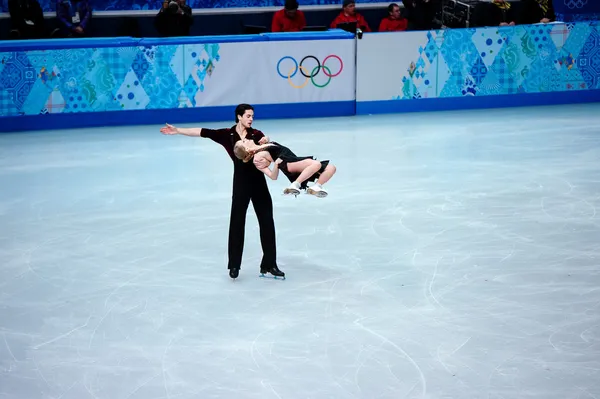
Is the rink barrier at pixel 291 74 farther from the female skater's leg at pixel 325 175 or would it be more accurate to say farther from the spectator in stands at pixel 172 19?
the female skater's leg at pixel 325 175

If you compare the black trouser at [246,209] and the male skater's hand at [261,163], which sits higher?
the male skater's hand at [261,163]

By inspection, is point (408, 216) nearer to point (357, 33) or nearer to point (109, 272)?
point (109, 272)

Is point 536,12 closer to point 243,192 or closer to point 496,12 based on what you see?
point 496,12

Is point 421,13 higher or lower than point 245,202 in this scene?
higher

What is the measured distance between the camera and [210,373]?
685 centimetres

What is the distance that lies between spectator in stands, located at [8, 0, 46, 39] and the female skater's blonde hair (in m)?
10.4

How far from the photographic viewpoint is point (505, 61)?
17.2 m

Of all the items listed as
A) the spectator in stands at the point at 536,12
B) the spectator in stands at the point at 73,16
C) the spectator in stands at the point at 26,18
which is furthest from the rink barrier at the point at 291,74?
the spectator in stands at the point at 73,16

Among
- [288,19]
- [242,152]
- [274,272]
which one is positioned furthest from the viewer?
[288,19]

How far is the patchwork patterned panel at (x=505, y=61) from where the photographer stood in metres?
17.0

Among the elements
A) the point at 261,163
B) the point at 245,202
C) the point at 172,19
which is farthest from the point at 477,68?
the point at 261,163

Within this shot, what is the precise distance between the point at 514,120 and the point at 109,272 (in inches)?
364

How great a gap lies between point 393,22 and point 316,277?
10169 millimetres

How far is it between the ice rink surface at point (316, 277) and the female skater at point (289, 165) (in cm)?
105
